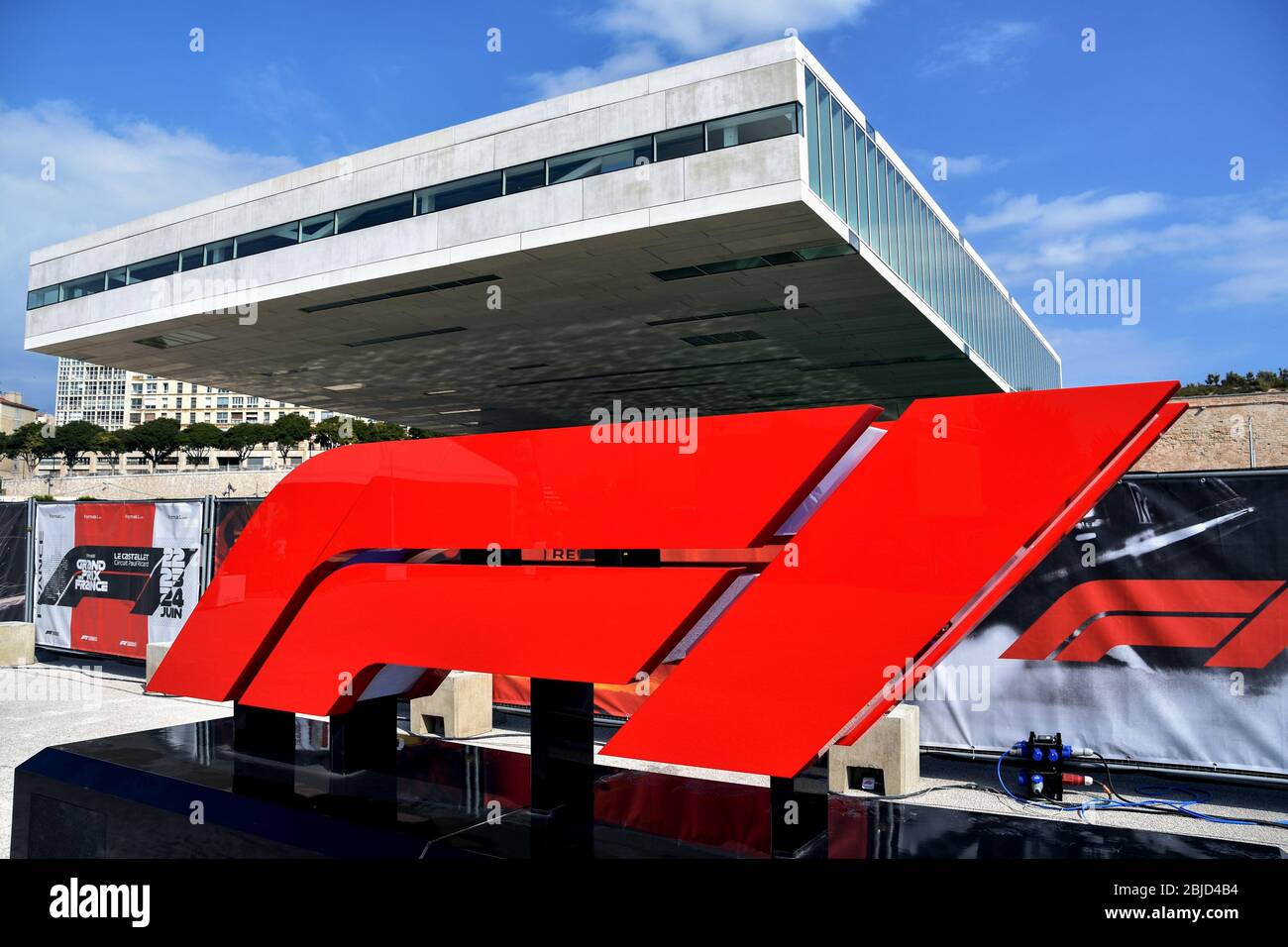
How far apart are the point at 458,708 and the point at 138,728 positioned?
4.51 m

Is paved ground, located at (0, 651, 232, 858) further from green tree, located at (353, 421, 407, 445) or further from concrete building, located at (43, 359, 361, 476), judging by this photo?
green tree, located at (353, 421, 407, 445)

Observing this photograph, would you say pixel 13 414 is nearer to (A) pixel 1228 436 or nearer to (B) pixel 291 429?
(B) pixel 291 429

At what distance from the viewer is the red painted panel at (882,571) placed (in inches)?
138

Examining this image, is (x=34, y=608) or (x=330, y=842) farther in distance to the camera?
(x=34, y=608)

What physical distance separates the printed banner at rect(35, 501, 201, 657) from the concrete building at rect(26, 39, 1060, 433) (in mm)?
12242

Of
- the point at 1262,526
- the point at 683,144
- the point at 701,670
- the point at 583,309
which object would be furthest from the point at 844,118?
the point at 701,670

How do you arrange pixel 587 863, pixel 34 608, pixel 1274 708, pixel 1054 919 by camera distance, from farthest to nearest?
pixel 34 608 → pixel 1274 708 → pixel 587 863 → pixel 1054 919

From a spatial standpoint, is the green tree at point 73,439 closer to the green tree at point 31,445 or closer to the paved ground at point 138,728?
the green tree at point 31,445

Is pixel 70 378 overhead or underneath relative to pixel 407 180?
overhead

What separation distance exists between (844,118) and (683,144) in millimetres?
5105

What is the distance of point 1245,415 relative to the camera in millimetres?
31344

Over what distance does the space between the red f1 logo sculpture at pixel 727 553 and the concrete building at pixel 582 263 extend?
1718cm

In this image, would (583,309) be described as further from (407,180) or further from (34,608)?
(34,608)

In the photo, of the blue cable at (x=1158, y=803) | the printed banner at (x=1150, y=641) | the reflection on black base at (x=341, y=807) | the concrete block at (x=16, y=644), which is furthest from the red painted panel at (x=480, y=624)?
the concrete block at (x=16, y=644)
